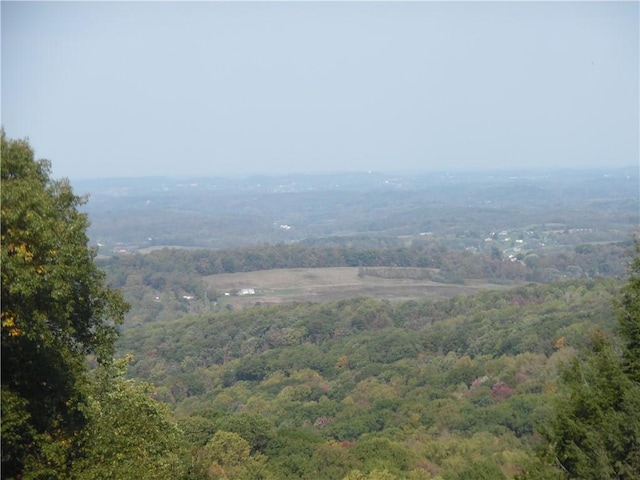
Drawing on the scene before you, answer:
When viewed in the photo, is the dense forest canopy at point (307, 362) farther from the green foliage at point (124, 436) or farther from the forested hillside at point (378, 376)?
the forested hillside at point (378, 376)

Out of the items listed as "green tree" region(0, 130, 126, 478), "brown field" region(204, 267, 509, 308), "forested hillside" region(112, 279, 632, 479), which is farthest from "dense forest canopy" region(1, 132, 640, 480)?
"brown field" region(204, 267, 509, 308)

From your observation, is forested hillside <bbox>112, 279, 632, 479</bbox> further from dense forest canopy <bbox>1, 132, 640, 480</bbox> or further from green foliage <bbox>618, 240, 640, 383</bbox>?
green foliage <bbox>618, 240, 640, 383</bbox>

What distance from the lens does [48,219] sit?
774 cm

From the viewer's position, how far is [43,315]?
7531 millimetres

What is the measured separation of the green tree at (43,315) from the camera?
715 centimetres

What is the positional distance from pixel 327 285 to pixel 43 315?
80070 millimetres

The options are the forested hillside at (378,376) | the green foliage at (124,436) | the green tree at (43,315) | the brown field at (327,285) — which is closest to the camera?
the green tree at (43,315)

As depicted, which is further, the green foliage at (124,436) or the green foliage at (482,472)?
the green foliage at (482,472)

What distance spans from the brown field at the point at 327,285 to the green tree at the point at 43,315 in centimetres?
6779

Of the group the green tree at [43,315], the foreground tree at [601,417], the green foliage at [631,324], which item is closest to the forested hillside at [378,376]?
the green foliage at [631,324]

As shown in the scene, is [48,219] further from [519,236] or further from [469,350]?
[519,236]

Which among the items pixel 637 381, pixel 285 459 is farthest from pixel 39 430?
pixel 285 459

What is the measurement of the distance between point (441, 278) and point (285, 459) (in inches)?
2807

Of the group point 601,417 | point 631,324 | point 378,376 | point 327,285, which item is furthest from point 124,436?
point 327,285
